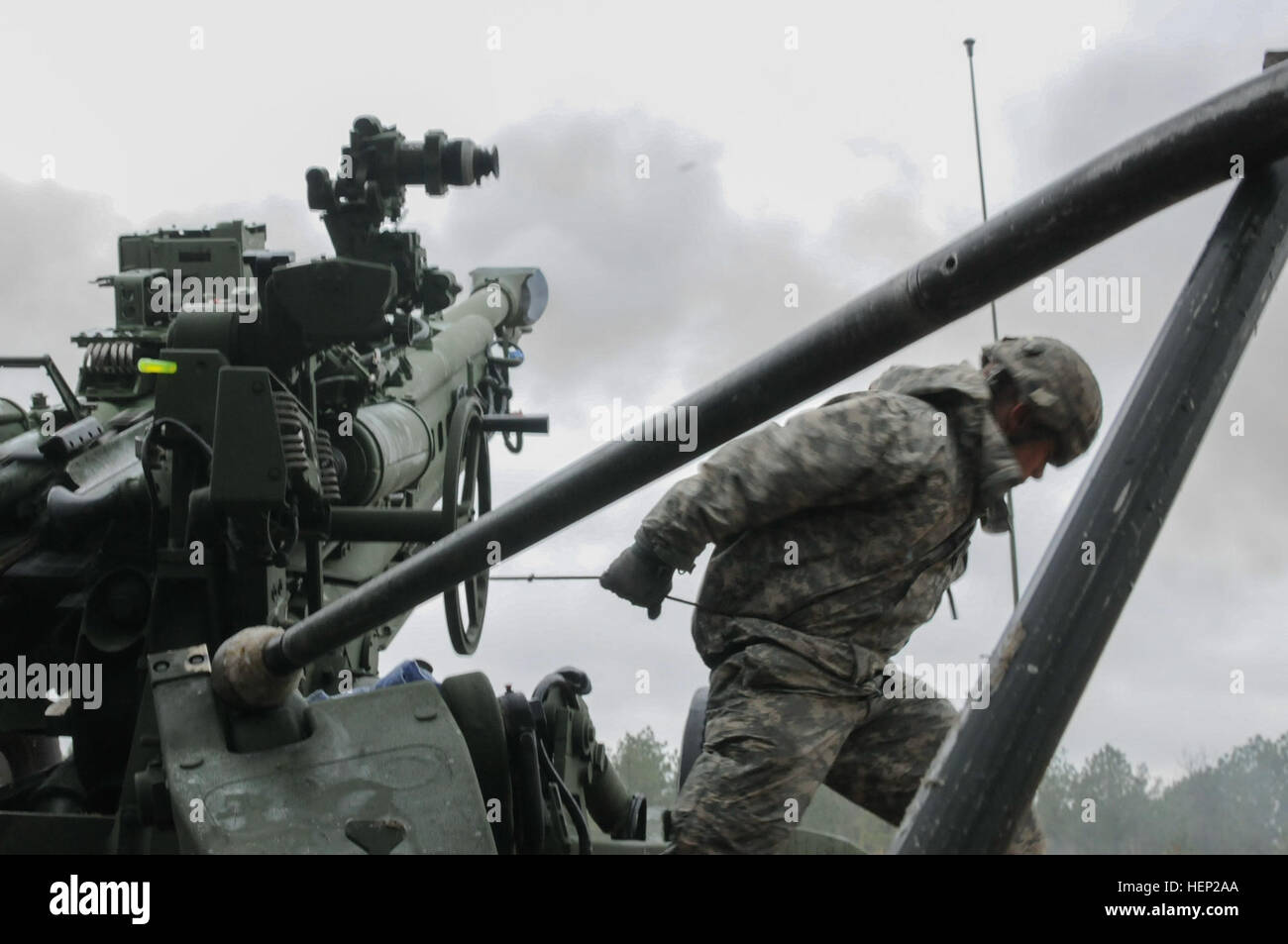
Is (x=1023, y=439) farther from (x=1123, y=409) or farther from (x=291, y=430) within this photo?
(x=1123, y=409)

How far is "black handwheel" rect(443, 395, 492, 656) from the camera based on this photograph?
572cm

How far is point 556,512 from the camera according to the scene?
209cm

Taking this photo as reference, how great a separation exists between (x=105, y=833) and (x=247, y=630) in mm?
1444

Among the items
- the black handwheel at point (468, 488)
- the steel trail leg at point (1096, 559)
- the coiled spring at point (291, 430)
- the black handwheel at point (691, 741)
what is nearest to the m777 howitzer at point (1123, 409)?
the steel trail leg at point (1096, 559)

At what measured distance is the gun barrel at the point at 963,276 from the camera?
1.54 metres

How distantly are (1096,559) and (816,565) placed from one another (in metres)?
1.94

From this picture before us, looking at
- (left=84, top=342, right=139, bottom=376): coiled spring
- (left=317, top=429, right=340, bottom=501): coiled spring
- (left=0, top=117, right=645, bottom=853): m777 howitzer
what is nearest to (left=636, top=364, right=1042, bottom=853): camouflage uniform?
(left=0, top=117, right=645, bottom=853): m777 howitzer

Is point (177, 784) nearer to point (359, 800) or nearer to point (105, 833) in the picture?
point (359, 800)

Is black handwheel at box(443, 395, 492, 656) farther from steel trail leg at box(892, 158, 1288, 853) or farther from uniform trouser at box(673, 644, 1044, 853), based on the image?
steel trail leg at box(892, 158, 1288, 853)

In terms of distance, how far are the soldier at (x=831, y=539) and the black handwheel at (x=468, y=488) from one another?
89.1 inches

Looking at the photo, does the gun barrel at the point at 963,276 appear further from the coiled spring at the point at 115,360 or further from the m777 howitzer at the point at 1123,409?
the coiled spring at the point at 115,360

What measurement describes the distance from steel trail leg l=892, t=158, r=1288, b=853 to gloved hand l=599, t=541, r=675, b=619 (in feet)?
4.98

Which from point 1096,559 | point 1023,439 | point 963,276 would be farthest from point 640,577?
point 1096,559

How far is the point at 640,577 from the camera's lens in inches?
121
